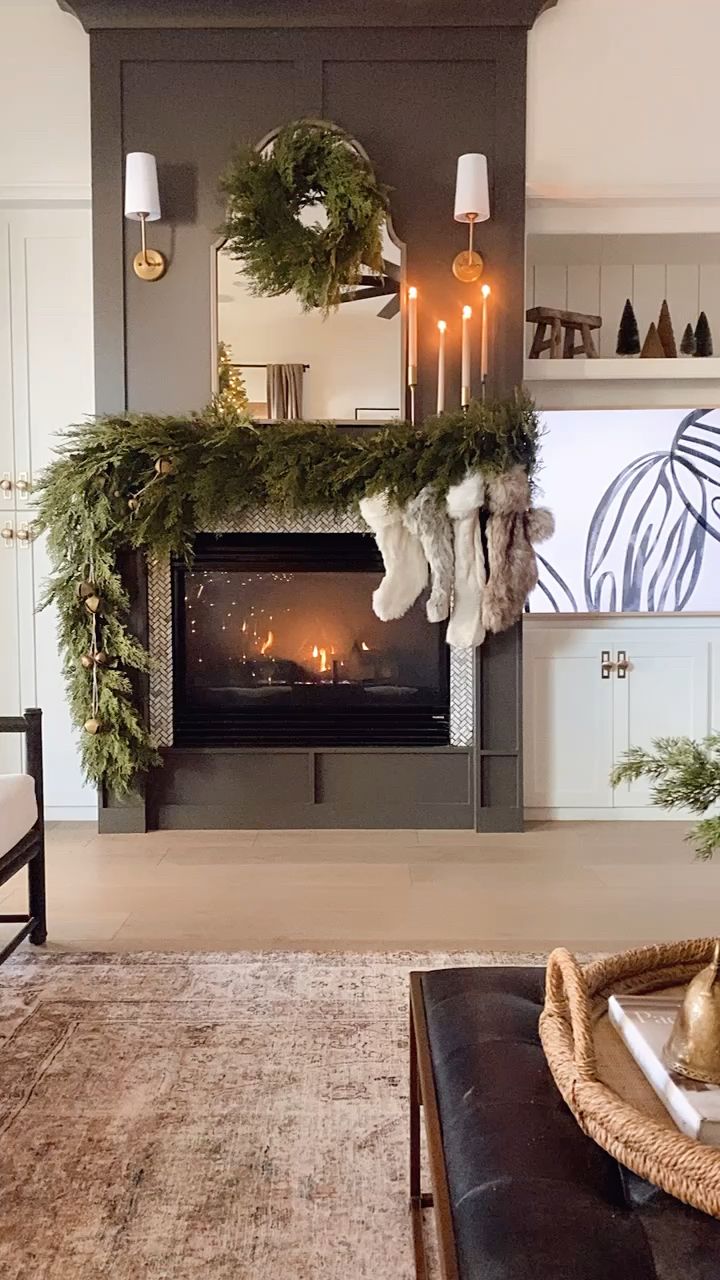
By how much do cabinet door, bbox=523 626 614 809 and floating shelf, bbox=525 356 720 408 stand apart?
1.04 m

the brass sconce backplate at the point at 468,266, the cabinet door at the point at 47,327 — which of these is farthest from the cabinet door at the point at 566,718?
the cabinet door at the point at 47,327

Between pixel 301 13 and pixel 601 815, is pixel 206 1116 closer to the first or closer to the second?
pixel 601 815

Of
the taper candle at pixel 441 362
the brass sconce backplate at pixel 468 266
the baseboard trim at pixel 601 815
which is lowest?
the baseboard trim at pixel 601 815

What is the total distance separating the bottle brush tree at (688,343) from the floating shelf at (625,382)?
2.4 inches

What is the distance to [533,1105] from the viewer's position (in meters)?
1.05

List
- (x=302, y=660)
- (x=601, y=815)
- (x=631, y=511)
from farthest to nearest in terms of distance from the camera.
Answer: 1. (x=631, y=511)
2. (x=601, y=815)
3. (x=302, y=660)

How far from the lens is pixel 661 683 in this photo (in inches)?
159

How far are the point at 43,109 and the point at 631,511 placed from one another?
9.72 ft

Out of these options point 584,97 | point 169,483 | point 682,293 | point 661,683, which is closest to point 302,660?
point 169,483

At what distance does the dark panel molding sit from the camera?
11.8 ft

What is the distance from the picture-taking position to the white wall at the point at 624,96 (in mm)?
3725

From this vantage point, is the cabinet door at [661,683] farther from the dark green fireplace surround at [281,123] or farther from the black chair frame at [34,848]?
the black chair frame at [34,848]

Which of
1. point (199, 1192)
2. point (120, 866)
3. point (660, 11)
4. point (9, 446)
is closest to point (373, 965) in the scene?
point (199, 1192)

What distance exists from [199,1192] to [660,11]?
13.9 feet
